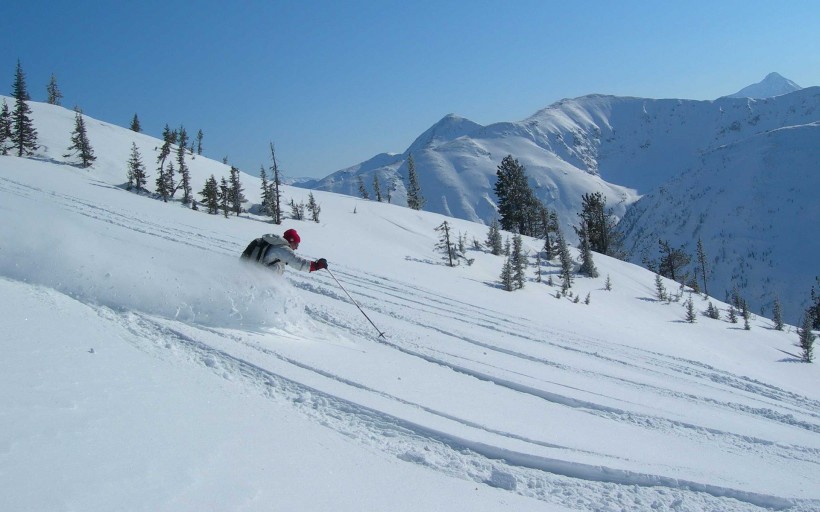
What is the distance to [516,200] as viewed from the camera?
45781mm

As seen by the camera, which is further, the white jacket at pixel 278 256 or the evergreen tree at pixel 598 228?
the evergreen tree at pixel 598 228

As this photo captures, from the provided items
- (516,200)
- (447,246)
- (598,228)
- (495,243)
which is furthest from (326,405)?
(598,228)

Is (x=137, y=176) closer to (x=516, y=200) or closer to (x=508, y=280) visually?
(x=508, y=280)

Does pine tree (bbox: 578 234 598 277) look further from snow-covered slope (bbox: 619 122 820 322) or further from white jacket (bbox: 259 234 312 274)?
snow-covered slope (bbox: 619 122 820 322)

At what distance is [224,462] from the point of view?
147 inches

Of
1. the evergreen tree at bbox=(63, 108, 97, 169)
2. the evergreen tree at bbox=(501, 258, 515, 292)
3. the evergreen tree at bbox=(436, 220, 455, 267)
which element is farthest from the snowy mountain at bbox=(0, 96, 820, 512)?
the evergreen tree at bbox=(63, 108, 97, 169)

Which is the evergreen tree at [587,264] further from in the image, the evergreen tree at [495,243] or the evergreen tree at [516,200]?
the evergreen tree at [516,200]

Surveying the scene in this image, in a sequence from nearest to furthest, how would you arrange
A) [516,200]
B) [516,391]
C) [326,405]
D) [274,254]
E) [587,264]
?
1. [326,405]
2. [516,391]
3. [274,254]
4. [587,264]
5. [516,200]

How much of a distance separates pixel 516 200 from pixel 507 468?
42.8 metres

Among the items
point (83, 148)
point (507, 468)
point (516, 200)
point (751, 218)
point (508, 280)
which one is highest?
point (751, 218)

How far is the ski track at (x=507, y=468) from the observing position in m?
4.52

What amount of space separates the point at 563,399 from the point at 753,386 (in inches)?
264

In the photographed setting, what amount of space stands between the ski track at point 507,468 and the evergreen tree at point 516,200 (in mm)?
41253

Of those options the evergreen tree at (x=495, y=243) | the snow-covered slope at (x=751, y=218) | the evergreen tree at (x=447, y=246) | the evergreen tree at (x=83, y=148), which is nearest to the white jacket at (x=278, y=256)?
the evergreen tree at (x=447, y=246)
